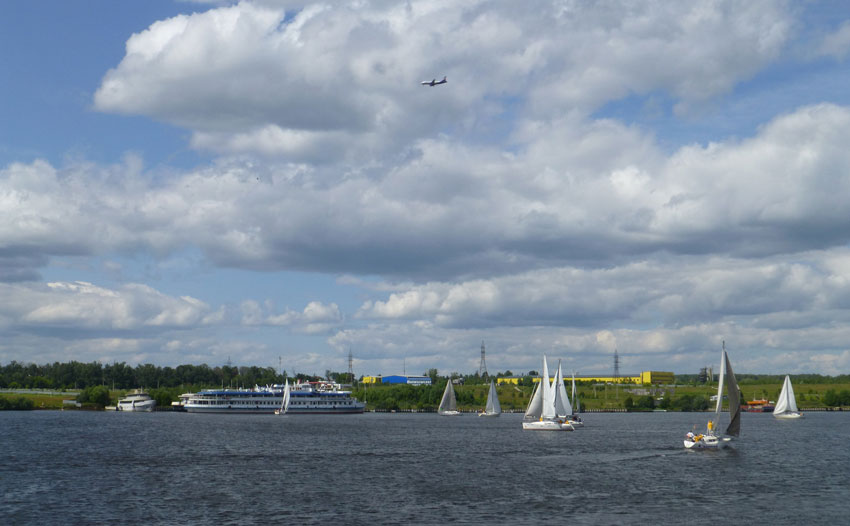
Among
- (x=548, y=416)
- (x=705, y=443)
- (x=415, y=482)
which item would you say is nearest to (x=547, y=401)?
(x=548, y=416)

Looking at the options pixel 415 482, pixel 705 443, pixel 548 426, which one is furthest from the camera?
pixel 548 426

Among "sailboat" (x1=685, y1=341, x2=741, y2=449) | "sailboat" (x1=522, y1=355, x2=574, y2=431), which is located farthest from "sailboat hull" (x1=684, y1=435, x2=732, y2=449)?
"sailboat" (x1=522, y1=355, x2=574, y2=431)

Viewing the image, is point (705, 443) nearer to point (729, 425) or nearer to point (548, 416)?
point (729, 425)

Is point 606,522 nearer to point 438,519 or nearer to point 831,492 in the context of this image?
Result: point 438,519

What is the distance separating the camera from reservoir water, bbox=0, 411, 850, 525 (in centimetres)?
7381

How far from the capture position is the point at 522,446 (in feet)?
488

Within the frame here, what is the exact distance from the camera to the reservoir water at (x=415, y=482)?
242 feet

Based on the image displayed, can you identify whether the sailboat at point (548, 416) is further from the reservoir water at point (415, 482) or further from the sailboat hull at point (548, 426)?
the reservoir water at point (415, 482)

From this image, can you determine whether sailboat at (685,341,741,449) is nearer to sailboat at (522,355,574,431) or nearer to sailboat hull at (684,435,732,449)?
sailboat hull at (684,435,732,449)

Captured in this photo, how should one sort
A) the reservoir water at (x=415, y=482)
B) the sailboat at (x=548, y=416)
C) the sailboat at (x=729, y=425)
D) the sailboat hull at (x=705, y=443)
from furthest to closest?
the sailboat at (x=548, y=416) → the sailboat hull at (x=705, y=443) → the sailboat at (x=729, y=425) → the reservoir water at (x=415, y=482)

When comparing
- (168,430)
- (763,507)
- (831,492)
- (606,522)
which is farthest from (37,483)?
(168,430)

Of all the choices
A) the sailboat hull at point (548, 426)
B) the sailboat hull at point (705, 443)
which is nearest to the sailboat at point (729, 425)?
the sailboat hull at point (705, 443)

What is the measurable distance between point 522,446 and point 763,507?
2832 inches

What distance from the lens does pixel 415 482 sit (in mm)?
95500
